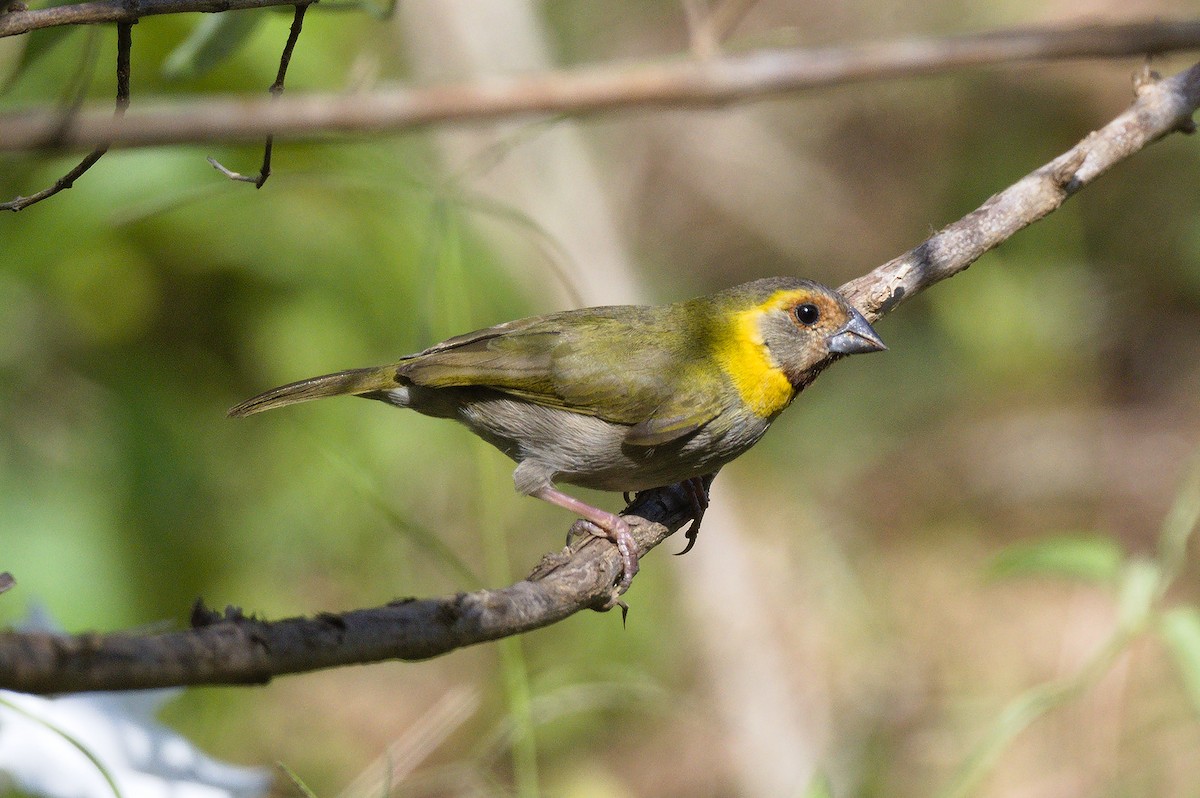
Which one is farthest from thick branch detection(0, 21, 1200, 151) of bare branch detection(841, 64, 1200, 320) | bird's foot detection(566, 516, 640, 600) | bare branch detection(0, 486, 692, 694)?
bare branch detection(841, 64, 1200, 320)

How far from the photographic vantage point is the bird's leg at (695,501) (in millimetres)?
3832

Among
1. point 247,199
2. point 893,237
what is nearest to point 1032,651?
point 893,237

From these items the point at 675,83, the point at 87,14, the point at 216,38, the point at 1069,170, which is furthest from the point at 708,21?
the point at 1069,170

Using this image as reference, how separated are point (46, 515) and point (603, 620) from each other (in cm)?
282

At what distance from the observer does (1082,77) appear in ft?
28.7

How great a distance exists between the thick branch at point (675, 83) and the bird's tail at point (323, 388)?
2.56 metres

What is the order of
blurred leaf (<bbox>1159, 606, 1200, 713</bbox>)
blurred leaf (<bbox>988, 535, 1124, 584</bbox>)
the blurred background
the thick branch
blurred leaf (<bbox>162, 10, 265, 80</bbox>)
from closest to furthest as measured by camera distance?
the thick branch < blurred leaf (<bbox>162, 10, 265, 80</bbox>) < blurred leaf (<bbox>1159, 606, 1200, 713</bbox>) < blurred leaf (<bbox>988, 535, 1124, 584</bbox>) < the blurred background

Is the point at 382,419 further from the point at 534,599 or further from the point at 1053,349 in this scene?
the point at 1053,349

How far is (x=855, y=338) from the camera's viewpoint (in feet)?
12.8

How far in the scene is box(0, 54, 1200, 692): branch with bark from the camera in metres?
1.34

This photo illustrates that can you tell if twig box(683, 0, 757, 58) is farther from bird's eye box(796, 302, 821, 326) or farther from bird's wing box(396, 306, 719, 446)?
bird's eye box(796, 302, 821, 326)

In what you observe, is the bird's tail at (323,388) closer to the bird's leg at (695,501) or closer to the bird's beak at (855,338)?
the bird's leg at (695,501)

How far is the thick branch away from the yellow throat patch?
268 cm

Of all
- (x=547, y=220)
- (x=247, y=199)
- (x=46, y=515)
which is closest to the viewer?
(x=46, y=515)
